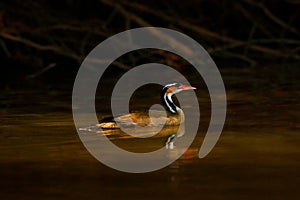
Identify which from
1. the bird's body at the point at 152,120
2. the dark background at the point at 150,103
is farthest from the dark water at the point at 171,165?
the bird's body at the point at 152,120

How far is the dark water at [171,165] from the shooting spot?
8.33 meters

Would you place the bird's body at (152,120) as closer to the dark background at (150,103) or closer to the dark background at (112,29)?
the dark background at (150,103)

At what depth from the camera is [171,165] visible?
956 centimetres

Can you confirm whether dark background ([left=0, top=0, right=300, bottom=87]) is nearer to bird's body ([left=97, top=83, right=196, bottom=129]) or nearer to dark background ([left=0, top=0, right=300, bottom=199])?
dark background ([left=0, top=0, right=300, bottom=199])

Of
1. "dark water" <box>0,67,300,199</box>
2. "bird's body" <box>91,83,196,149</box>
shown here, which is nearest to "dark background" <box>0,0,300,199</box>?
"dark water" <box>0,67,300,199</box>

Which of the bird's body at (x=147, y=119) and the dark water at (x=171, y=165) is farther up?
the bird's body at (x=147, y=119)

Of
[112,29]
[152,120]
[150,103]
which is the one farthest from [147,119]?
[112,29]

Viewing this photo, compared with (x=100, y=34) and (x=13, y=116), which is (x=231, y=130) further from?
(x=100, y=34)

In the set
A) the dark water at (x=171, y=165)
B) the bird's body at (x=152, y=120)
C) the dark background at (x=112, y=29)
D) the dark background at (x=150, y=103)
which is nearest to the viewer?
the dark water at (x=171, y=165)

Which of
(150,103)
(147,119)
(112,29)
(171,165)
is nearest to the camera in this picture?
(171,165)

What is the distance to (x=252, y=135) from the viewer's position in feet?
37.1

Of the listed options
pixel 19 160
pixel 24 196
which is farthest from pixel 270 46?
pixel 24 196

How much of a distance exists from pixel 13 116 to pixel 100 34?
7.41 m

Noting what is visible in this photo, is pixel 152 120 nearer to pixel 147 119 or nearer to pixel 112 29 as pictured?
pixel 147 119
